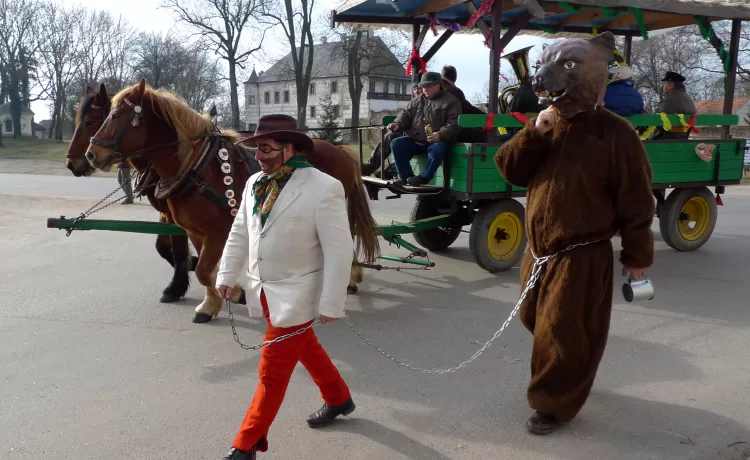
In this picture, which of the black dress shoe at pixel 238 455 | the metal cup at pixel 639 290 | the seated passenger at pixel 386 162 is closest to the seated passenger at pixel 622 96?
the seated passenger at pixel 386 162

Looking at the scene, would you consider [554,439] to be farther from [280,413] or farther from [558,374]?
[280,413]

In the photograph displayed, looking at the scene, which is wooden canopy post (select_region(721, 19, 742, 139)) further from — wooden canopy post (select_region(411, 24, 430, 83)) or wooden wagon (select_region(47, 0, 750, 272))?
wooden canopy post (select_region(411, 24, 430, 83))

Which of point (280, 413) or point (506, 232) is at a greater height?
point (506, 232)

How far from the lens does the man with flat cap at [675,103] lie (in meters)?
7.69

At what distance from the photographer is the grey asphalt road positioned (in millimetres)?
3176

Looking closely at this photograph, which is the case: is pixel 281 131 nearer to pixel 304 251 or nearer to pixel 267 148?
pixel 267 148

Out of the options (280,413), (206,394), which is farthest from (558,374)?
(206,394)

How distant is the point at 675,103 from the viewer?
769cm

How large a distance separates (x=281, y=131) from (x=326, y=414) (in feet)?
4.99

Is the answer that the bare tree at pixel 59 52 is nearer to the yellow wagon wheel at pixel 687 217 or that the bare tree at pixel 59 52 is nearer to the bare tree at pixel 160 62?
the bare tree at pixel 160 62

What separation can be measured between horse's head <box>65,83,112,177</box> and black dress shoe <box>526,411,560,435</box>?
408 cm

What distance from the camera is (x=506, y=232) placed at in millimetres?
6848

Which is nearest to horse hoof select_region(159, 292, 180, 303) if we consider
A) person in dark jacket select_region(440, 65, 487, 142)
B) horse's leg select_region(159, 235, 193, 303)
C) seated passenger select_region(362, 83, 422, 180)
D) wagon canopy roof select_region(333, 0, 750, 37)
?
horse's leg select_region(159, 235, 193, 303)

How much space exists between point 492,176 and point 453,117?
75 cm
